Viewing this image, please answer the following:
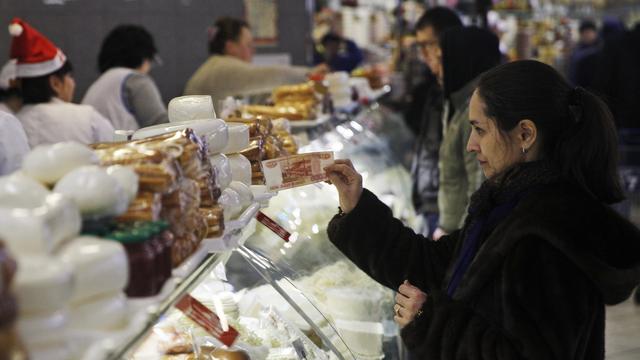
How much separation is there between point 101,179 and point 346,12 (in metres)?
12.9

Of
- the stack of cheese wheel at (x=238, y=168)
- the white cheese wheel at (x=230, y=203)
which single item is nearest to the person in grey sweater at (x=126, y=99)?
the stack of cheese wheel at (x=238, y=168)

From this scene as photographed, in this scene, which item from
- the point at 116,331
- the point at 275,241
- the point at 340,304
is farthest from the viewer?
the point at 340,304

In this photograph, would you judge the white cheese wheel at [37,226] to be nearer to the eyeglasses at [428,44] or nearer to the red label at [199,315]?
the red label at [199,315]

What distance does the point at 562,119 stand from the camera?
7.89 ft

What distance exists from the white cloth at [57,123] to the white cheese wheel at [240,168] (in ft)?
7.01

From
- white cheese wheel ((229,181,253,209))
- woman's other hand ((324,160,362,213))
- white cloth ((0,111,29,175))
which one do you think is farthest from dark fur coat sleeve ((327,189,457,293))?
white cloth ((0,111,29,175))

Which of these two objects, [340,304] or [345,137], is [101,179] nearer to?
[340,304]

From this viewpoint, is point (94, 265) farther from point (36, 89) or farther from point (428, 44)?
point (428, 44)

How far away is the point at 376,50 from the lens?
13320 mm

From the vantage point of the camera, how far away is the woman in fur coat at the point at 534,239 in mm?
2184

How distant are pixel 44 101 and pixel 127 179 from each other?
10.7ft

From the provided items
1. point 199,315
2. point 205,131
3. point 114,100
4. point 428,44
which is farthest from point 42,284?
point 114,100

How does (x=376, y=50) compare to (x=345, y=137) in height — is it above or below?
below

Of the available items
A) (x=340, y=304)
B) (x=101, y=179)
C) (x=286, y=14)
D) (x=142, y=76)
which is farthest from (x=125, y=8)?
(x=101, y=179)
